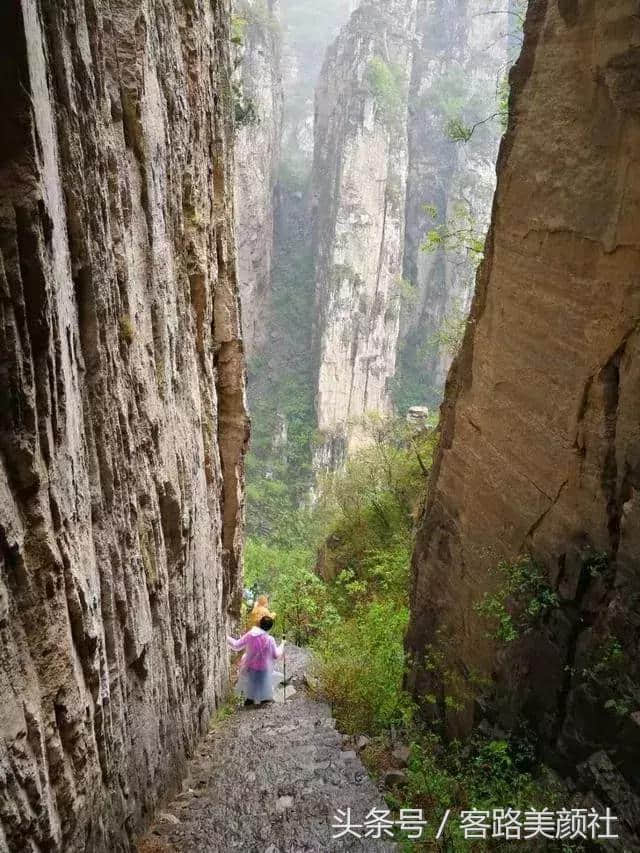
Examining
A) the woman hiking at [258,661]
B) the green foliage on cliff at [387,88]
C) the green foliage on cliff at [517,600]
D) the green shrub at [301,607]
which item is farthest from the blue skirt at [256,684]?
the green foliage on cliff at [387,88]

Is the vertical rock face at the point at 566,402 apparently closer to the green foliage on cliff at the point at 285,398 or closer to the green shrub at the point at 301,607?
the green shrub at the point at 301,607

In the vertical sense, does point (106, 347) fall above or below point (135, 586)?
above

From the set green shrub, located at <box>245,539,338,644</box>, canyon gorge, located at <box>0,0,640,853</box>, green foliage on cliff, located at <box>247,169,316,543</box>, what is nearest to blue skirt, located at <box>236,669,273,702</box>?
canyon gorge, located at <box>0,0,640,853</box>

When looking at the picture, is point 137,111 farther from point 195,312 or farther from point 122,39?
point 195,312

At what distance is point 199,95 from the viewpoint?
6363 millimetres

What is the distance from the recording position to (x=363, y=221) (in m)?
36.2

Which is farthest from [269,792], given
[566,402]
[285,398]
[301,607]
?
[285,398]

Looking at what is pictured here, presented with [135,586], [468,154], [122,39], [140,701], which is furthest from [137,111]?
[468,154]

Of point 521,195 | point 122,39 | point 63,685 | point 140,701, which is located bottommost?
point 140,701

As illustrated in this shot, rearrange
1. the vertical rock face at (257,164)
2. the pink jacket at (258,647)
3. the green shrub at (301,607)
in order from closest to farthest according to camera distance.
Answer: the pink jacket at (258,647) → the green shrub at (301,607) → the vertical rock face at (257,164)

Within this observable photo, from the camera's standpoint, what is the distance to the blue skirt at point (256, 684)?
24.9ft

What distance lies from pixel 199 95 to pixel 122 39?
8.27 ft

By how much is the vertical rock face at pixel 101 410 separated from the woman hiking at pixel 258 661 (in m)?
0.64

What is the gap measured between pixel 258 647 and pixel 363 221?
32431mm
